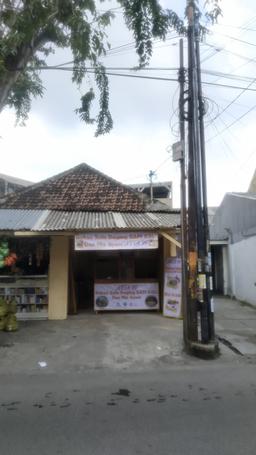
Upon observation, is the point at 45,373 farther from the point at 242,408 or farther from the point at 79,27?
the point at 79,27

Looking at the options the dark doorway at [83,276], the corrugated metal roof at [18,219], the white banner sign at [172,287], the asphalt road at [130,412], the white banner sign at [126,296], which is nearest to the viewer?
the asphalt road at [130,412]

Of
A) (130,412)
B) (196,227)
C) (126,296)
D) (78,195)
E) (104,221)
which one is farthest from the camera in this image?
(78,195)

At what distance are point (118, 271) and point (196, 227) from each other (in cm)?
550

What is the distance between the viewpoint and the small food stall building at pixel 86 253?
33.6 ft

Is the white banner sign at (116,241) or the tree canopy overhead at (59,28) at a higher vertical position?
the tree canopy overhead at (59,28)

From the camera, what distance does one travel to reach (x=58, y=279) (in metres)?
10.9

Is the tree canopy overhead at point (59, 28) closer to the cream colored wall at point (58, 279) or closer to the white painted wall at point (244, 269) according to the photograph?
the cream colored wall at point (58, 279)

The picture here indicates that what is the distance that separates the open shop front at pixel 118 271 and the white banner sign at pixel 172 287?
2.33 ft

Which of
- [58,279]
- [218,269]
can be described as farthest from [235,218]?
[58,279]

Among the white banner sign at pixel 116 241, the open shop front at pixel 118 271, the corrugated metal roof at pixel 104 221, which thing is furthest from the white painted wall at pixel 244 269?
the white banner sign at pixel 116 241

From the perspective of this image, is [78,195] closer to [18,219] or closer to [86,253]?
[86,253]

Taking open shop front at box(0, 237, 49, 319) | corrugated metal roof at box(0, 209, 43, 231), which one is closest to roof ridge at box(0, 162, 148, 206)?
corrugated metal roof at box(0, 209, 43, 231)

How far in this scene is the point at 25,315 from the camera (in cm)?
1084

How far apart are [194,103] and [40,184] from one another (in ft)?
27.6
